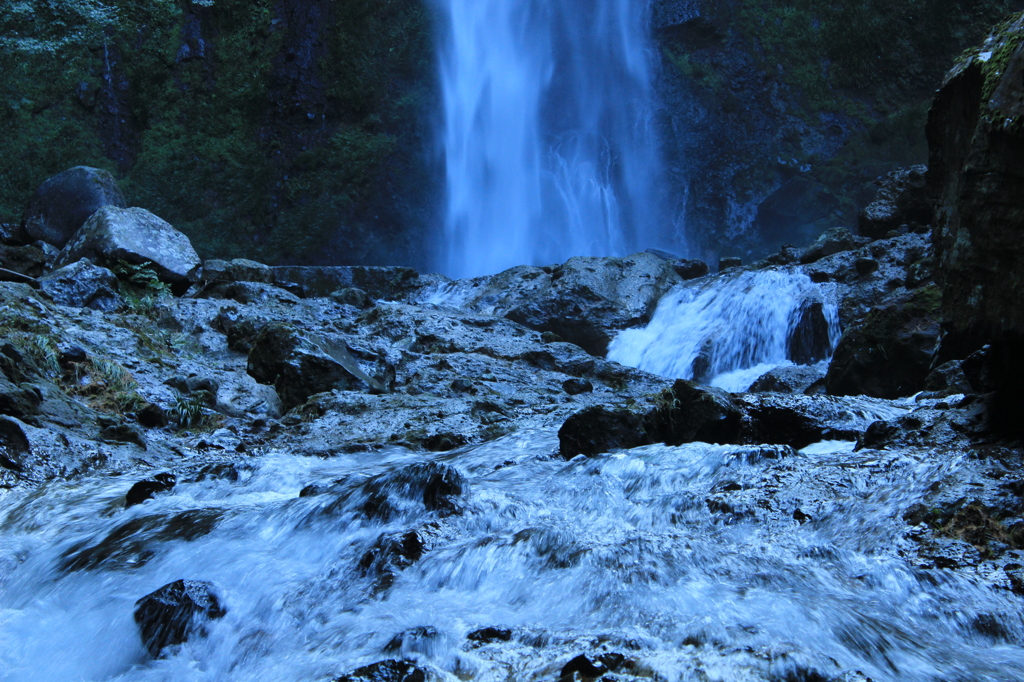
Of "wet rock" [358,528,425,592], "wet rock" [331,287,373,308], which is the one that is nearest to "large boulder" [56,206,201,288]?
"wet rock" [331,287,373,308]

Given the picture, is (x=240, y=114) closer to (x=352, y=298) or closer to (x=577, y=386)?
(x=352, y=298)

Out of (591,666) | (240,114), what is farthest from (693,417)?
(240,114)

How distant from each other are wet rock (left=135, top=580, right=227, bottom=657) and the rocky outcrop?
3.34m

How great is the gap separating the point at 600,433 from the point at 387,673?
3.05 meters

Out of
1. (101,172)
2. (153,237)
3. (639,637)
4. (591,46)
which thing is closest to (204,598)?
(639,637)

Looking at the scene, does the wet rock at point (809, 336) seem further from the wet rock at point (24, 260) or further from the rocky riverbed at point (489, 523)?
the wet rock at point (24, 260)

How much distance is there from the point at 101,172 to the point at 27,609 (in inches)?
573

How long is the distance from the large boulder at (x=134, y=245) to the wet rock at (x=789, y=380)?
921cm

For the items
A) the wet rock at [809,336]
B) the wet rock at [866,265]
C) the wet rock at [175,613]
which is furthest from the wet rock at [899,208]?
the wet rock at [175,613]

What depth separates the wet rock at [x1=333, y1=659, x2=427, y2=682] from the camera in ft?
6.98

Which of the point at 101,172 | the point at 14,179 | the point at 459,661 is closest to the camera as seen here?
the point at 459,661

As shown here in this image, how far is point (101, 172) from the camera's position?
15148 millimetres

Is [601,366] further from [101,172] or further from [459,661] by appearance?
[101,172]

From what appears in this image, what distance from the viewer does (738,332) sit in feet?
34.0
